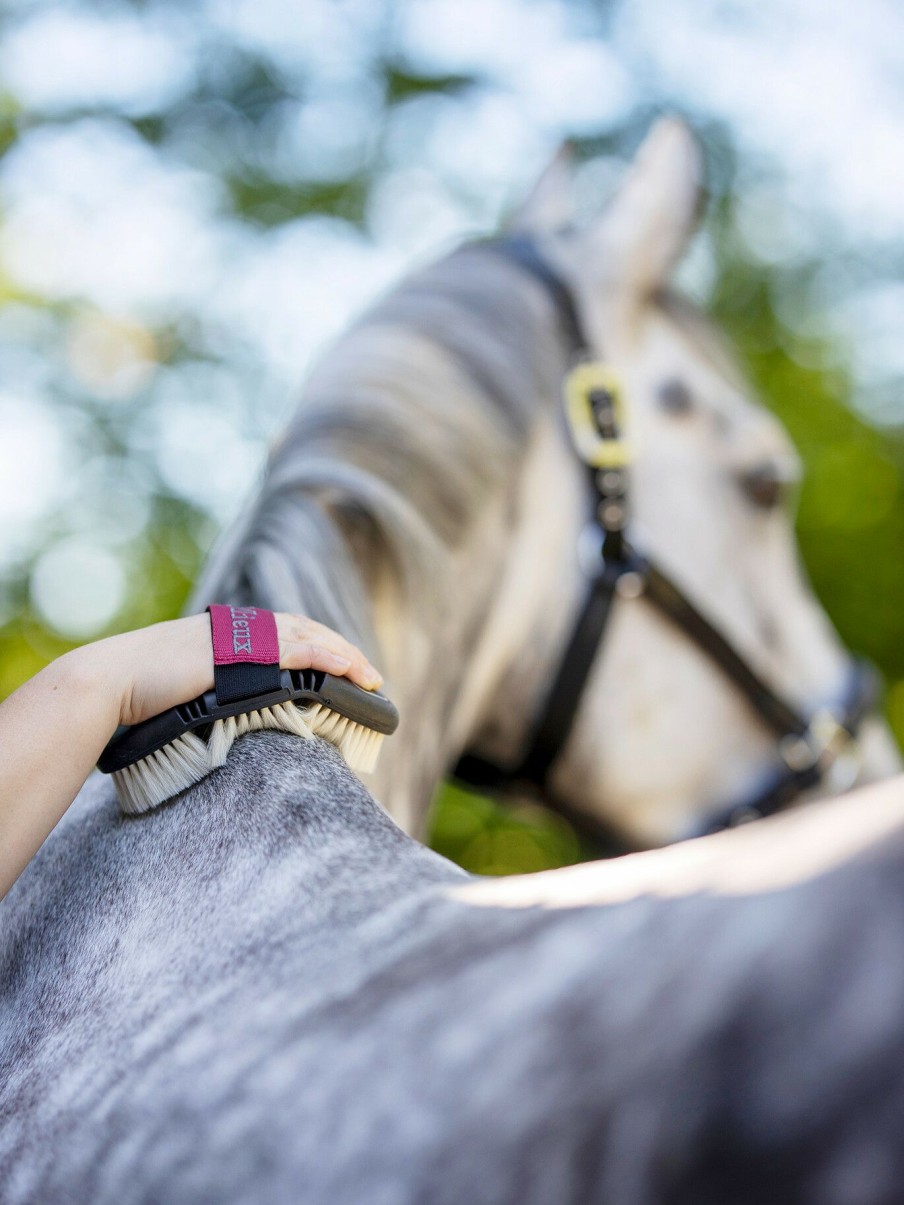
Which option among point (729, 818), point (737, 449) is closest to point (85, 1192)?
point (729, 818)

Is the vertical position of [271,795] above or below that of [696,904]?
below

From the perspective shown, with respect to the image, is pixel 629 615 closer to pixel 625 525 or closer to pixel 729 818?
pixel 625 525

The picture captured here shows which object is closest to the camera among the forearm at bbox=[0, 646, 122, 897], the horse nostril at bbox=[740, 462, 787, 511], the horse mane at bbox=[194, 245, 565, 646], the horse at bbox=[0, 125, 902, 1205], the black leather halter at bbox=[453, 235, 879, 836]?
the horse at bbox=[0, 125, 902, 1205]

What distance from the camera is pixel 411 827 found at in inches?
51.3

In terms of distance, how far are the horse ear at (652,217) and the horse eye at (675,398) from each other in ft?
0.60

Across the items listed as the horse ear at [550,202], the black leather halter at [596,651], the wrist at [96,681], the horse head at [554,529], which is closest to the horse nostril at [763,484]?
the horse head at [554,529]

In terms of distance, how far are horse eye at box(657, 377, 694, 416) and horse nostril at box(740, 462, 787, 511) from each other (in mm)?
156

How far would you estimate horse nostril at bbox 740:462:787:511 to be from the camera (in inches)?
72.1

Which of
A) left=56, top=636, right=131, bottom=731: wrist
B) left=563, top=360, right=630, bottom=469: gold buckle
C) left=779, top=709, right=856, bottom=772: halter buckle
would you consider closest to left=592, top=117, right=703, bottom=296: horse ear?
left=563, top=360, right=630, bottom=469: gold buckle

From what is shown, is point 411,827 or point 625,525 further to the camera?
point 625,525

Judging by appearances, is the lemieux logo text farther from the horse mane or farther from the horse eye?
the horse eye

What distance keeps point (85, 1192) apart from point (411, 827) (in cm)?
79

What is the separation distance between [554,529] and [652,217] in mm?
653

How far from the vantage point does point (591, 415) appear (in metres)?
1.67
